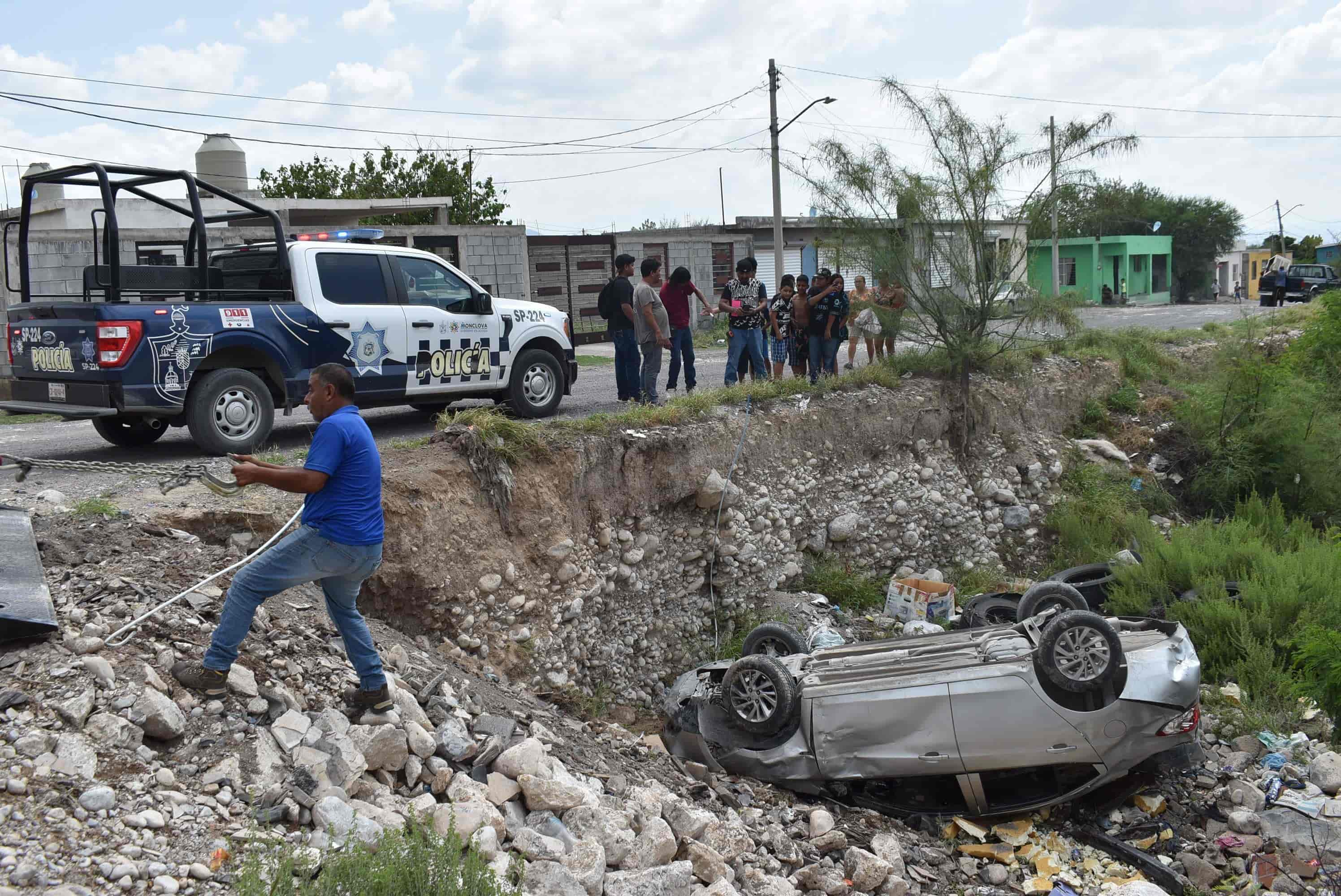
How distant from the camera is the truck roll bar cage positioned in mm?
8422

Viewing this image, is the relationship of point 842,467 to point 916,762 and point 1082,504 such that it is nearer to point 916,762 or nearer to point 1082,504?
point 1082,504

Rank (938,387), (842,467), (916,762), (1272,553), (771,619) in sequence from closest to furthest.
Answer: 1. (916,762)
2. (771,619)
3. (1272,553)
4. (842,467)
5. (938,387)

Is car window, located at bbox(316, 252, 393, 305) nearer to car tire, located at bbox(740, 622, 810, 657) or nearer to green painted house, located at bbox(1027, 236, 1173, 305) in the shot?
car tire, located at bbox(740, 622, 810, 657)

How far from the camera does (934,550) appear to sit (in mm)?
12367

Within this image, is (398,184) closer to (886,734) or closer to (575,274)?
(575,274)

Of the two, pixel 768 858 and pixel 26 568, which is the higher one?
pixel 26 568

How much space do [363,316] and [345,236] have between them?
3.22 ft

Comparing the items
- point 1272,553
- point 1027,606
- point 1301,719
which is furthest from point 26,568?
point 1272,553

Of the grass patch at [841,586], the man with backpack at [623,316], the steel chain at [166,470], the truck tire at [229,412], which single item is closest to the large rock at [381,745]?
the steel chain at [166,470]

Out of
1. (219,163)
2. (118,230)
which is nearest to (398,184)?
(219,163)

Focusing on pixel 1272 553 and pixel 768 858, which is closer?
pixel 768 858

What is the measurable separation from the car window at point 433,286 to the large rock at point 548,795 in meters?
6.13

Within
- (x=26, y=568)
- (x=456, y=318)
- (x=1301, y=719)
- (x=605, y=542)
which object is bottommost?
(x=1301, y=719)

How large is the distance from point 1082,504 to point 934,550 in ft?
7.99
